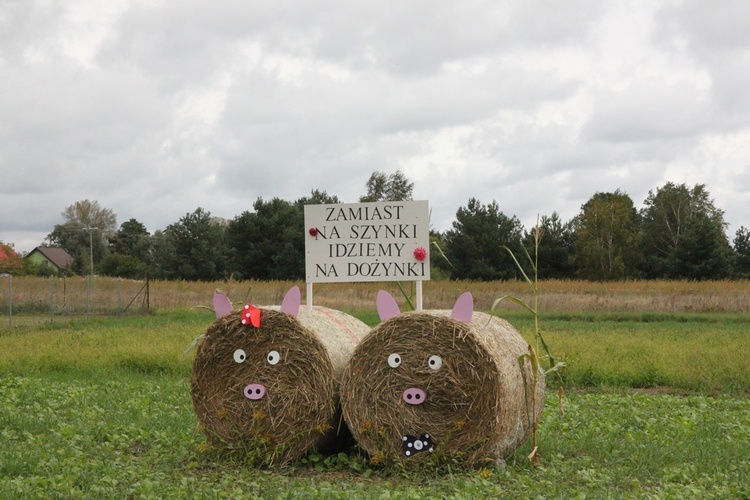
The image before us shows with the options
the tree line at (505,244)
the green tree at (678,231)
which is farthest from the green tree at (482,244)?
the green tree at (678,231)

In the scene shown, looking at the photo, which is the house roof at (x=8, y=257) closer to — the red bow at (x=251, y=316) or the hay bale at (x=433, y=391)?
the red bow at (x=251, y=316)

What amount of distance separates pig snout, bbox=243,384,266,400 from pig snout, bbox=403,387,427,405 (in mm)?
1354

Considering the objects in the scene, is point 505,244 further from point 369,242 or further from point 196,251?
point 369,242

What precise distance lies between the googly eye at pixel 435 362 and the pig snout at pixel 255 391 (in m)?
1.59

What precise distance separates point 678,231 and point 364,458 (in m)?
59.0

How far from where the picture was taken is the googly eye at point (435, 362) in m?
7.43

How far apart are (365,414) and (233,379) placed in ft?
4.44

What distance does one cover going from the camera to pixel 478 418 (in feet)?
24.1

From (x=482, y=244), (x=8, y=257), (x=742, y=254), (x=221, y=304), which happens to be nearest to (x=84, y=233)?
(x=8, y=257)

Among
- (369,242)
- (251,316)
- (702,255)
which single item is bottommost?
(251,316)

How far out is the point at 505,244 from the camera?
5969 cm

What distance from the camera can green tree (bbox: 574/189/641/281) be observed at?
57.8 metres

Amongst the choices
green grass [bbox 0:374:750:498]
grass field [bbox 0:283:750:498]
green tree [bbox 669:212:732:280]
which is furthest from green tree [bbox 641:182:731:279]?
green grass [bbox 0:374:750:498]

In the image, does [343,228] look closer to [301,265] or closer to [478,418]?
[478,418]
